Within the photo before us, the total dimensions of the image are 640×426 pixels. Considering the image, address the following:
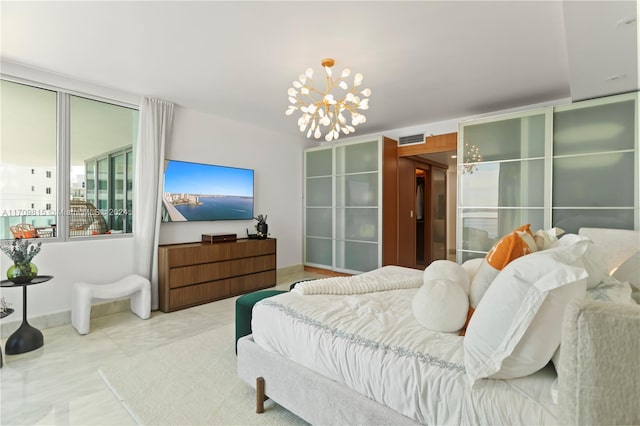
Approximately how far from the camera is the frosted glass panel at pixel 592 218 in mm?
3150

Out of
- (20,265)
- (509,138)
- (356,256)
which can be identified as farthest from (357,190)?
(20,265)

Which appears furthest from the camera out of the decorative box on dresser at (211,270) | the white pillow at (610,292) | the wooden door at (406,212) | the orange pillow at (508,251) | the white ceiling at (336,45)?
the wooden door at (406,212)

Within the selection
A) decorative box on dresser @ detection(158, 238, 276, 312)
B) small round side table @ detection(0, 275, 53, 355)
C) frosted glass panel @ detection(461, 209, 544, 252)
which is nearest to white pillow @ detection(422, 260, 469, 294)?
frosted glass panel @ detection(461, 209, 544, 252)

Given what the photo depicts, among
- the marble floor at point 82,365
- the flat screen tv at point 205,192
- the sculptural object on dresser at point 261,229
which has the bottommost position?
the marble floor at point 82,365

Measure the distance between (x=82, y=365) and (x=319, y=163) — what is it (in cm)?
435

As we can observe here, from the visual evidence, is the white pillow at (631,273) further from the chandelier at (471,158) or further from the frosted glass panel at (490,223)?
the chandelier at (471,158)

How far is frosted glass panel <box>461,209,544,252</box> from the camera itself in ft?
12.0

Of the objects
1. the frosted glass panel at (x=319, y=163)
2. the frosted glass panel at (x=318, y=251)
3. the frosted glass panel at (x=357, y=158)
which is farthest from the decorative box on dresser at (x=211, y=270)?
the frosted glass panel at (x=357, y=158)

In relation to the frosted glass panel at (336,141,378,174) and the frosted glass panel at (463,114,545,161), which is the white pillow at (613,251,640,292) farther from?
the frosted glass panel at (336,141,378,174)

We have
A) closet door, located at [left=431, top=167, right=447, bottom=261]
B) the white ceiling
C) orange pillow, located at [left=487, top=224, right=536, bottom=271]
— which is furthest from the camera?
closet door, located at [left=431, top=167, right=447, bottom=261]

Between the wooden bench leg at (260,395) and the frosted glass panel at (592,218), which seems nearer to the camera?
the wooden bench leg at (260,395)

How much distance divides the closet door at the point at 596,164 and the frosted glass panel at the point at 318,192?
3304 millimetres

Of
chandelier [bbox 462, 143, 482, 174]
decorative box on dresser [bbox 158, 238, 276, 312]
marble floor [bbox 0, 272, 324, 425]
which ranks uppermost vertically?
chandelier [bbox 462, 143, 482, 174]

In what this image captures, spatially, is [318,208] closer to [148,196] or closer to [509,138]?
[148,196]
